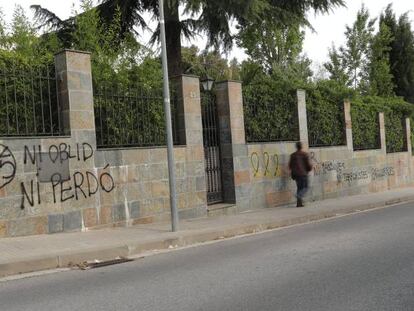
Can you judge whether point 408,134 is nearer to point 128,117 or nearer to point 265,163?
point 265,163

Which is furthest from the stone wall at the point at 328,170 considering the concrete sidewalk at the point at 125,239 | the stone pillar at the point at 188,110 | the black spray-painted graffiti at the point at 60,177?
the black spray-painted graffiti at the point at 60,177

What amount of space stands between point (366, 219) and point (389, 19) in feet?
77.9

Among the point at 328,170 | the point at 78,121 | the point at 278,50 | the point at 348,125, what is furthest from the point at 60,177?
the point at 278,50

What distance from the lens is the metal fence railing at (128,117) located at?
11414mm

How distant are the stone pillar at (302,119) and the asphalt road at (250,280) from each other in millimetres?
7312

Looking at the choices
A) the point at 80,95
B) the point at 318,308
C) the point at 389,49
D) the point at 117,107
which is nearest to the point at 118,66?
the point at 117,107

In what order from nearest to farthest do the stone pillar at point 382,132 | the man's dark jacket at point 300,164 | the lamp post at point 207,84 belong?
the lamp post at point 207,84 < the man's dark jacket at point 300,164 < the stone pillar at point 382,132

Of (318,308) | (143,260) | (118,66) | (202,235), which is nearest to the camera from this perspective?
(318,308)

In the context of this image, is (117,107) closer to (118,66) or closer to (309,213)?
(118,66)

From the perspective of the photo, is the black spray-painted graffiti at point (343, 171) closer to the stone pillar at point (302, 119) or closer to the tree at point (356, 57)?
the stone pillar at point (302, 119)

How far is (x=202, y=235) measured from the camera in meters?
10.0

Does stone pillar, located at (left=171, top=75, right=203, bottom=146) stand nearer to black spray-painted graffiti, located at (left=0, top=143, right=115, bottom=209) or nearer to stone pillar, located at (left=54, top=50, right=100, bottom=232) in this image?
black spray-painted graffiti, located at (left=0, top=143, right=115, bottom=209)

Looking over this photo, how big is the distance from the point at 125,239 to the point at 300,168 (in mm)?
6766

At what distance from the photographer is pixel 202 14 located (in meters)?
16.4
